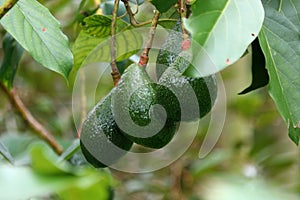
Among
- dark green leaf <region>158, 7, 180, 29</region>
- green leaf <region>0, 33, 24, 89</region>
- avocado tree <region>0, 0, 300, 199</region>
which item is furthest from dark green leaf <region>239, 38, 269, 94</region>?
green leaf <region>0, 33, 24, 89</region>

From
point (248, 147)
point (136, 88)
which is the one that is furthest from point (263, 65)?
point (248, 147)

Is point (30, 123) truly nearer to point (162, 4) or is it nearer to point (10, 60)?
point (10, 60)

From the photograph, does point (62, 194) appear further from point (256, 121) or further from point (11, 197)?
point (256, 121)

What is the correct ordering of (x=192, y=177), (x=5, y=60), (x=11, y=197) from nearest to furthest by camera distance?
(x=11, y=197)
(x=5, y=60)
(x=192, y=177)

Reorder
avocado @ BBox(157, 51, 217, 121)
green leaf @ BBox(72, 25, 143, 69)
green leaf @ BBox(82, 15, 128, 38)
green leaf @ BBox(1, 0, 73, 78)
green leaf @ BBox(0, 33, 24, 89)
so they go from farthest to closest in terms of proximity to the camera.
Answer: green leaf @ BBox(0, 33, 24, 89) < green leaf @ BBox(72, 25, 143, 69) < green leaf @ BBox(82, 15, 128, 38) < green leaf @ BBox(1, 0, 73, 78) < avocado @ BBox(157, 51, 217, 121)

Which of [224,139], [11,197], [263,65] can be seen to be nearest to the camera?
[11,197]

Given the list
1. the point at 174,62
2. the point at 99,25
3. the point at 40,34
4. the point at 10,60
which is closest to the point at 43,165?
the point at 174,62

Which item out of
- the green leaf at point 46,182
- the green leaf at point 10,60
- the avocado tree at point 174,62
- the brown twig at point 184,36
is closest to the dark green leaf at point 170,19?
the avocado tree at point 174,62

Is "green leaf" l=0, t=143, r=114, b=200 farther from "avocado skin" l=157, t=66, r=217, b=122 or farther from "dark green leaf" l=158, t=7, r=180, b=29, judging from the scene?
"dark green leaf" l=158, t=7, r=180, b=29
